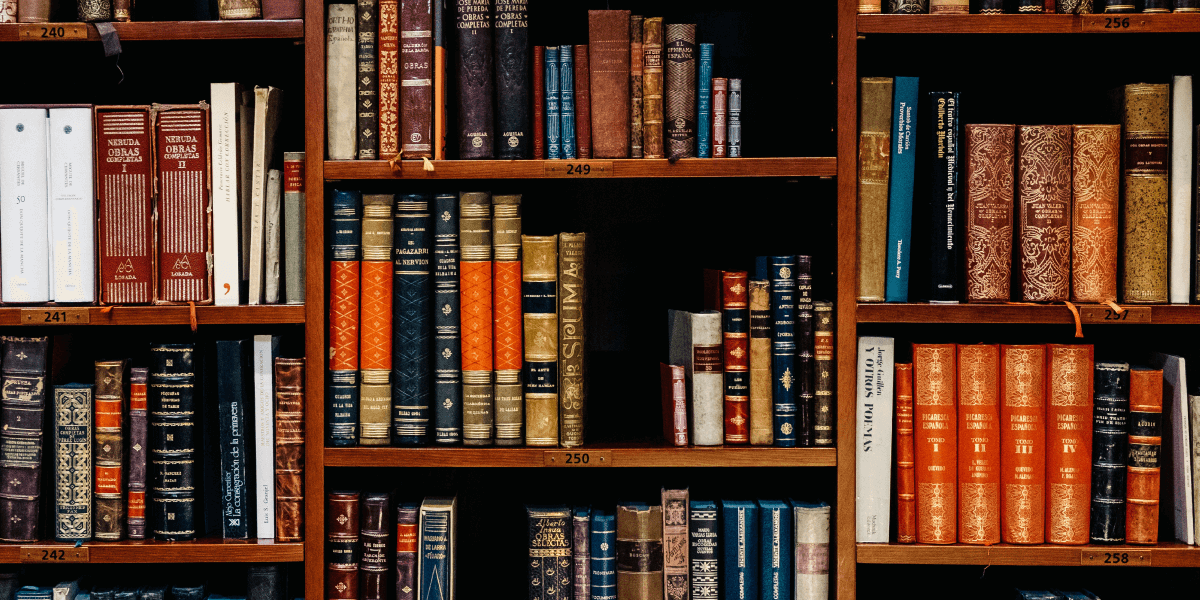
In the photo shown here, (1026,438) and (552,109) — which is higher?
(552,109)

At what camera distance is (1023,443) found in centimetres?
129

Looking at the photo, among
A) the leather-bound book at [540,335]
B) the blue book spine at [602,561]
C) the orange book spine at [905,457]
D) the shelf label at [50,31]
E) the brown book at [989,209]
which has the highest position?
the shelf label at [50,31]

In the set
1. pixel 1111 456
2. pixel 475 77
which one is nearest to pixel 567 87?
pixel 475 77

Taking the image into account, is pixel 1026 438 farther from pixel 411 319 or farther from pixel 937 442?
pixel 411 319

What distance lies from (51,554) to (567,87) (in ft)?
3.73

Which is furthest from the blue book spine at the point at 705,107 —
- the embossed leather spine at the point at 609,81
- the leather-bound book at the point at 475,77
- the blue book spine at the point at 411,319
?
the blue book spine at the point at 411,319

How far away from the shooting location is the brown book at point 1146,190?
49.8 inches

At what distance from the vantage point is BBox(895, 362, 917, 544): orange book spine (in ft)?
4.25

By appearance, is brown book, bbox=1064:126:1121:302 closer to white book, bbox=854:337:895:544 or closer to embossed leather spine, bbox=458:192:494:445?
white book, bbox=854:337:895:544

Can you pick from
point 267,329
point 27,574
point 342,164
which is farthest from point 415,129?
point 27,574

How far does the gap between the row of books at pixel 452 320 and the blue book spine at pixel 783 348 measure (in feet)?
1.05

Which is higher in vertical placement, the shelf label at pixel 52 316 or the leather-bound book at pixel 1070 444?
the shelf label at pixel 52 316

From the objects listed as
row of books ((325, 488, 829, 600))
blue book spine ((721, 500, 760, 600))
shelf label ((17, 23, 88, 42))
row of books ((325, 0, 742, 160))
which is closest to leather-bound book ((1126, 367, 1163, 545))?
row of books ((325, 488, 829, 600))

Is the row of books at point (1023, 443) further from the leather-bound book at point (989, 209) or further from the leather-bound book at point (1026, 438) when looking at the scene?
the leather-bound book at point (989, 209)
